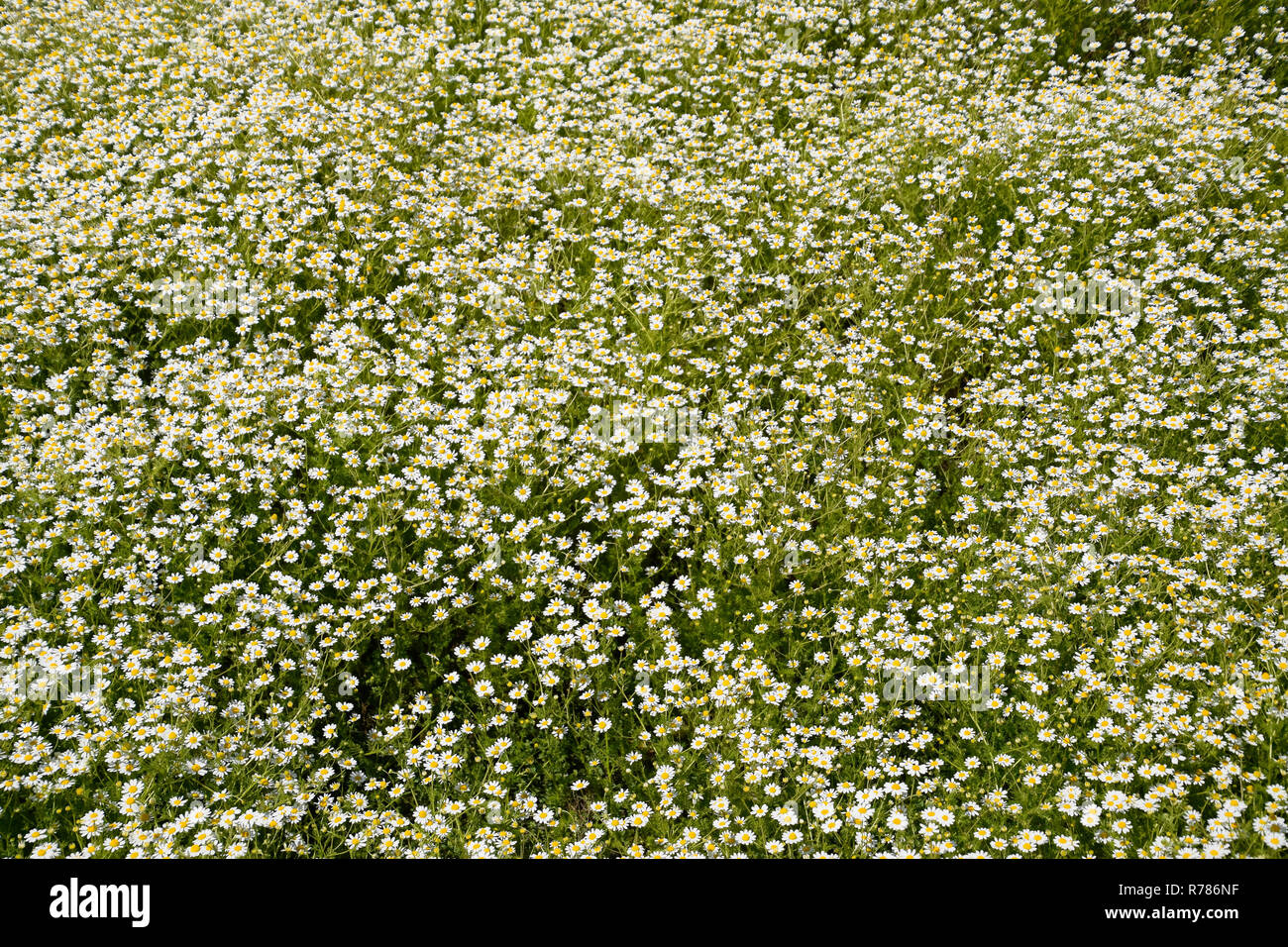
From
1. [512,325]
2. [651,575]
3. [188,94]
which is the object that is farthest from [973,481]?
[188,94]

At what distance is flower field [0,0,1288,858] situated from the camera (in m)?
4.32

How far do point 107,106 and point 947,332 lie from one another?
7882 millimetres

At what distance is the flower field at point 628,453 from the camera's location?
4316 millimetres

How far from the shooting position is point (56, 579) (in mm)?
5004

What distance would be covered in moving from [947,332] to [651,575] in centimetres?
324

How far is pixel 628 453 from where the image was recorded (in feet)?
19.9

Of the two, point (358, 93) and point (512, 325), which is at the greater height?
point (358, 93)

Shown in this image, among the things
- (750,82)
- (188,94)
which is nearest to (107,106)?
(188,94)

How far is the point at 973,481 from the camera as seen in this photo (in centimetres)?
589
